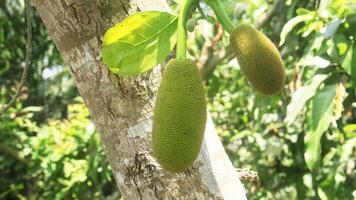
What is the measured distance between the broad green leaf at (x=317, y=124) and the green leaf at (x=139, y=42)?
0.95m

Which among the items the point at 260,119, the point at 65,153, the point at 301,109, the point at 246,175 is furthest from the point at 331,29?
the point at 65,153

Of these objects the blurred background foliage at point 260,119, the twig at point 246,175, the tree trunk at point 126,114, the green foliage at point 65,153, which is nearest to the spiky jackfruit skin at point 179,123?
the tree trunk at point 126,114

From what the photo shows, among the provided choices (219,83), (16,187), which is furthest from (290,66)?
(16,187)

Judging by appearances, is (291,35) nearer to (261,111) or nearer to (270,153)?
(261,111)

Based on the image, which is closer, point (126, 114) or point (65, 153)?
point (126, 114)

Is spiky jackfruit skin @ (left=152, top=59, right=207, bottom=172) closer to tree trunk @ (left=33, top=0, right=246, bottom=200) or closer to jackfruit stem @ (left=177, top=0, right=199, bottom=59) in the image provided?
jackfruit stem @ (left=177, top=0, right=199, bottom=59)

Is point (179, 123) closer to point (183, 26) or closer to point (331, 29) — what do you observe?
point (183, 26)

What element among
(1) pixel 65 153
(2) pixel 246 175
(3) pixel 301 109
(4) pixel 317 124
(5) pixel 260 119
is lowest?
(5) pixel 260 119

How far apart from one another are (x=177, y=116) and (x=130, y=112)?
0.24 metres

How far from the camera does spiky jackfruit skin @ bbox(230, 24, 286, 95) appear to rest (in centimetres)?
88

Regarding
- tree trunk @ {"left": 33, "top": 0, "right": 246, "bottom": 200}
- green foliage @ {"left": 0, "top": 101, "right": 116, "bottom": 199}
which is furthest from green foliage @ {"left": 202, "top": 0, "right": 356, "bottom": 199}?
green foliage @ {"left": 0, "top": 101, "right": 116, "bottom": 199}

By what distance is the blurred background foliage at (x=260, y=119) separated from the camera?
75.7 inches

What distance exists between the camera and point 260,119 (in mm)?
2912

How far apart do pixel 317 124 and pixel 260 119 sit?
1094mm
